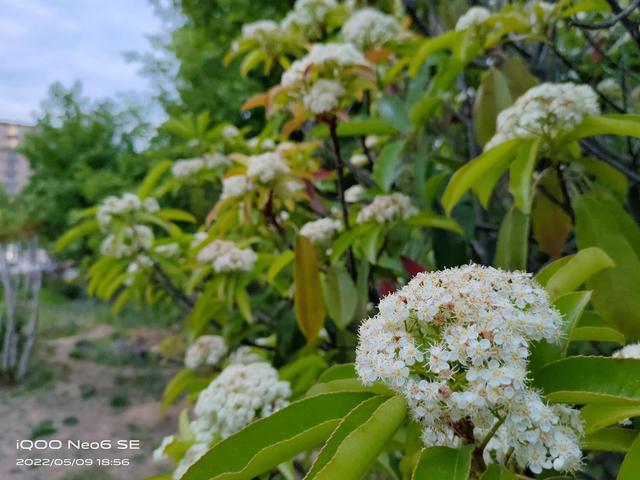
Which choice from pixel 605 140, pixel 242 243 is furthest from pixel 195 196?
pixel 605 140

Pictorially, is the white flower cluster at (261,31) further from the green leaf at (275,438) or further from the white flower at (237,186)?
the green leaf at (275,438)

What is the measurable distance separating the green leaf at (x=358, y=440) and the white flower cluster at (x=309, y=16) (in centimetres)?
169

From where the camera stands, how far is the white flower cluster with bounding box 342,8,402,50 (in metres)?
1.80

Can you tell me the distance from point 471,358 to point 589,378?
13cm

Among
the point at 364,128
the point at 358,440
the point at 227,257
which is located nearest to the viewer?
the point at 358,440

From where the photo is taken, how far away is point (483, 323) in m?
0.57

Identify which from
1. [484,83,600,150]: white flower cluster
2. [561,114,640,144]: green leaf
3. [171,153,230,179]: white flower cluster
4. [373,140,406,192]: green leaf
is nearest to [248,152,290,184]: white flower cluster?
[373,140,406,192]: green leaf

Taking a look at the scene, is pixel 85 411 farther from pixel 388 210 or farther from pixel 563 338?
pixel 563 338

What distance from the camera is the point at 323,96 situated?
131cm

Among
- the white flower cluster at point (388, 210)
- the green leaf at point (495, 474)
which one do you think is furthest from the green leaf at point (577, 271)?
the white flower cluster at point (388, 210)

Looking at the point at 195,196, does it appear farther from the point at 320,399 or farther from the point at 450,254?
the point at 320,399

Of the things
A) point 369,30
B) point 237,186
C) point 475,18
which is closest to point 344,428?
point 237,186

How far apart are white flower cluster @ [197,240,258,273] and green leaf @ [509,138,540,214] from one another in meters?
0.83
